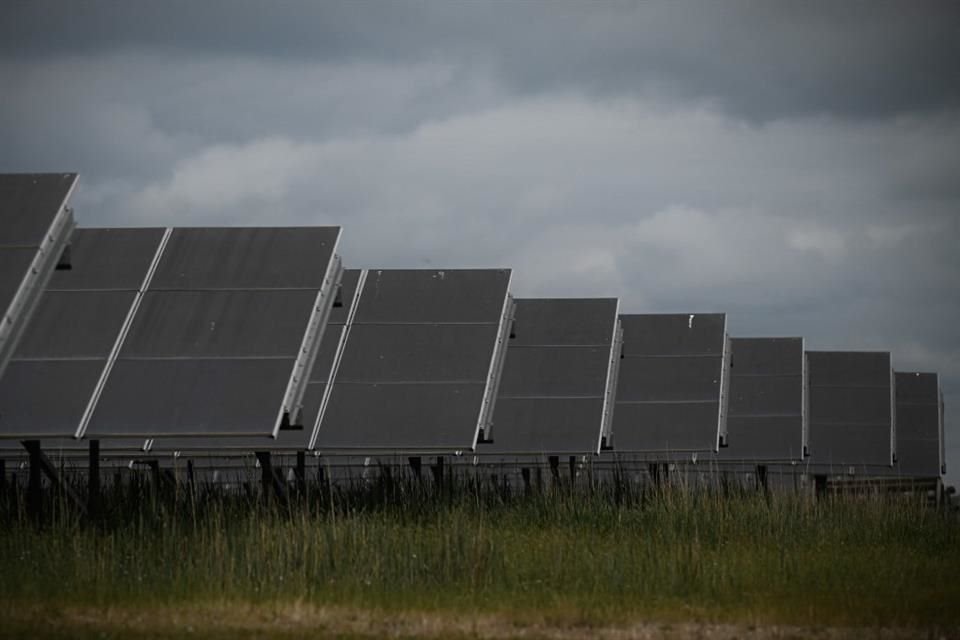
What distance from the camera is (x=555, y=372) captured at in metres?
27.1

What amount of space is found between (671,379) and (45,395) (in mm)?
18660

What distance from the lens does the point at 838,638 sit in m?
→ 11.5

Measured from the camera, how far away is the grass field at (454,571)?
12172 millimetres

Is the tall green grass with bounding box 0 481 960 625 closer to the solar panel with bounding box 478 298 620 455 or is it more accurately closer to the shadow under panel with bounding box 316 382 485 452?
the shadow under panel with bounding box 316 382 485 452

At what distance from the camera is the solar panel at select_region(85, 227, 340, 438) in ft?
51.2

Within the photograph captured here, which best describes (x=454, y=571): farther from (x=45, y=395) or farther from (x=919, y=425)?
(x=919, y=425)

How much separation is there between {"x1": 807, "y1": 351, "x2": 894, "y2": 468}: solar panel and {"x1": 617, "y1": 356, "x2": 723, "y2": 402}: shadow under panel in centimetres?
537

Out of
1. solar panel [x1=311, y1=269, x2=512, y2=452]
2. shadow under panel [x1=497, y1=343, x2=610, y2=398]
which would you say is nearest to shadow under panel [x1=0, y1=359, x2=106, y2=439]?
solar panel [x1=311, y1=269, x2=512, y2=452]

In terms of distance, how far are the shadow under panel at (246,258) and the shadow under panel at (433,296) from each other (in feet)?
13.5

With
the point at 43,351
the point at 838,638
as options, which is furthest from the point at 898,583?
the point at 43,351

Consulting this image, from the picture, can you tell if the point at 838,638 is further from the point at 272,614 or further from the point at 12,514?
the point at 12,514

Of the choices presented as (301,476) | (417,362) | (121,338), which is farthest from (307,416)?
(121,338)

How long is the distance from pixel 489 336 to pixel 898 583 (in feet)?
27.5

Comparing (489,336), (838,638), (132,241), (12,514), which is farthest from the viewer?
(489,336)
